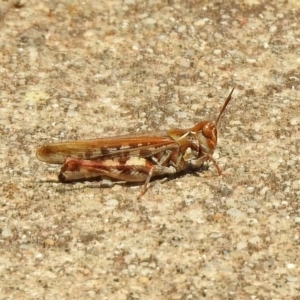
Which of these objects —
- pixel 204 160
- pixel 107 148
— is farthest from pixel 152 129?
pixel 107 148

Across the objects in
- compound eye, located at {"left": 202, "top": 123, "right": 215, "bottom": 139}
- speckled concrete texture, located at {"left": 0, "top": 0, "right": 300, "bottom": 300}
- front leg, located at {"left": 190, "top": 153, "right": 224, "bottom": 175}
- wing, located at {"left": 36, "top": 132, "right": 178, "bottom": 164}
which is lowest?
speckled concrete texture, located at {"left": 0, "top": 0, "right": 300, "bottom": 300}

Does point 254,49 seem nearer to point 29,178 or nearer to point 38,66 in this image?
point 38,66

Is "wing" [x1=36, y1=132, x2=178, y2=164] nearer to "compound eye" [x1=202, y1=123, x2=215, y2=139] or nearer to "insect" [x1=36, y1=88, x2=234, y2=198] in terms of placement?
"insect" [x1=36, y1=88, x2=234, y2=198]

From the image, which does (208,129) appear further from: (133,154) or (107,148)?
(107,148)

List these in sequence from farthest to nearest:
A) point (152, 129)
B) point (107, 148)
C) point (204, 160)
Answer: point (152, 129) < point (204, 160) < point (107, 148)

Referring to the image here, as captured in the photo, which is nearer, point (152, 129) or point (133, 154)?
point (133, 154)

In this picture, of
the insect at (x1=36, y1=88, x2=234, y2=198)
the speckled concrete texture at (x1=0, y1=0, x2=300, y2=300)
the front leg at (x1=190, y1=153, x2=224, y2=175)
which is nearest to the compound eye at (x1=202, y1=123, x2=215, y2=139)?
the insect at (x1=36, y1=88, x2=234, y2=198)

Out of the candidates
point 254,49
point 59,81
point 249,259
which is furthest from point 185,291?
point 254,49
